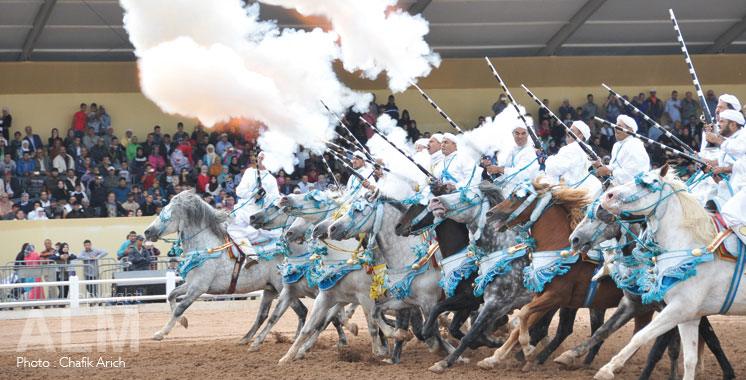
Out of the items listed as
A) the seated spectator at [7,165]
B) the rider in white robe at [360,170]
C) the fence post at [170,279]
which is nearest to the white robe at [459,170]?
the rider in white robe at [360,170]

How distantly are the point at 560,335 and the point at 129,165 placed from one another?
16.7 m

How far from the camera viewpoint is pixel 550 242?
10.0 m

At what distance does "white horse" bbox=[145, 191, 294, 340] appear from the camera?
47.3ft

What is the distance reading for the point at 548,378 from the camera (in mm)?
9758

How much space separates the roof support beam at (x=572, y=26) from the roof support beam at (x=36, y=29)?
1397 cm

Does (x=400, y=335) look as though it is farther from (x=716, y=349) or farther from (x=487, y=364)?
(x=716, y=349)

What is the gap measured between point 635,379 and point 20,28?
65.3 ft

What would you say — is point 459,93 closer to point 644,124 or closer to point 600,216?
point 644,124

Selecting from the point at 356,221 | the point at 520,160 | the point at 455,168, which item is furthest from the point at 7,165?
the point at 520,160

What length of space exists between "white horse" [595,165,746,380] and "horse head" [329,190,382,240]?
3117mm

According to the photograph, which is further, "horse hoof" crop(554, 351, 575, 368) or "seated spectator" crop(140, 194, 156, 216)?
"seated spectator" crop(140, 194, 156, 216)

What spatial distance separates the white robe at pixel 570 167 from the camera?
1166cm

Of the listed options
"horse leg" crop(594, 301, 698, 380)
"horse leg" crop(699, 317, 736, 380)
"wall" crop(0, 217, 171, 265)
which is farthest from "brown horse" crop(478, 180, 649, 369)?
"wall" crop(0, 217, 171, 265)

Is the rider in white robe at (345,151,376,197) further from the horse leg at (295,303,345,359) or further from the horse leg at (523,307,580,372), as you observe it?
the horse leg at (523,307,580,372)
